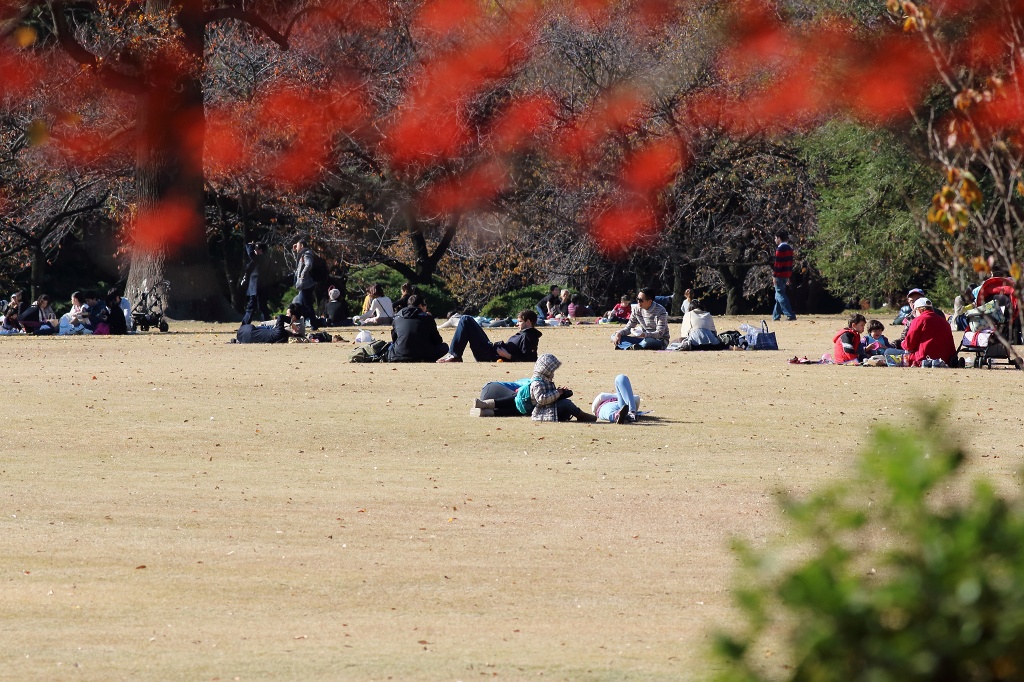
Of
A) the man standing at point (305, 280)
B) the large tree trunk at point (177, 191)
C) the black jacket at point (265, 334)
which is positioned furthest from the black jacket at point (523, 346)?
the large tree trunk at point (177, 191)

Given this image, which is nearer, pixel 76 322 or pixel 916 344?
pixel 916 344

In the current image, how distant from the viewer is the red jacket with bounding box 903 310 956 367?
73.8 feet

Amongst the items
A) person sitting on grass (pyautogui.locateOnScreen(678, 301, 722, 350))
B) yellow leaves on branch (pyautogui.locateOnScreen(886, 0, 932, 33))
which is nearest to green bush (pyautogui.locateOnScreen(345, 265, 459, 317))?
person sitting on grass (pyautogui.locateOnScreen(678, 301, 722, 350))

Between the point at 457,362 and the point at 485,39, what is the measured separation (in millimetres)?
22831

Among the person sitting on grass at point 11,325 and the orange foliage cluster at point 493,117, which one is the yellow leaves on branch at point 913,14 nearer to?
the person sitting on grass at point 11,325

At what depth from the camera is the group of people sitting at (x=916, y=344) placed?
73.9ft

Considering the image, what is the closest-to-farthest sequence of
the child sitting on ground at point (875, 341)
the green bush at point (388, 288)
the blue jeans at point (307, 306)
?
the child sitting on ground at point (875, 341)
the blue jeans at point (307, 306)
the green bush at point (388, 288)

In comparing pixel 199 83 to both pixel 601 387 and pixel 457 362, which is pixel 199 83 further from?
pixel 601 387

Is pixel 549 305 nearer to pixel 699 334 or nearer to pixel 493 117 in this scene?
pixel 493 117

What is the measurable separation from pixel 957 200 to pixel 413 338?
56.5 ft

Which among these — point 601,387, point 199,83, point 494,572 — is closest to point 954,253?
point 494,572

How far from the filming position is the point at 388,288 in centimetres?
4406

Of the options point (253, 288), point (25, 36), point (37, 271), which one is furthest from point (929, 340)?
point (37, 271)

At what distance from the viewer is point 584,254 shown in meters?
43.3
